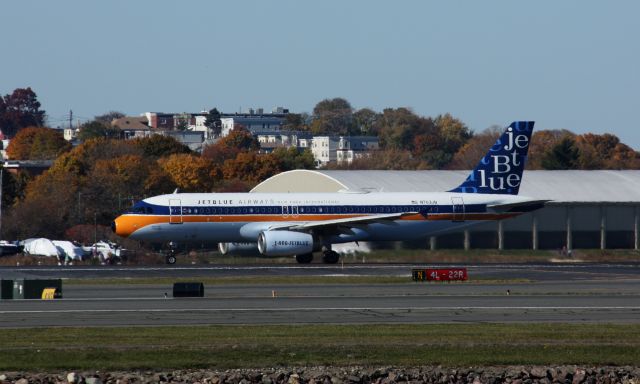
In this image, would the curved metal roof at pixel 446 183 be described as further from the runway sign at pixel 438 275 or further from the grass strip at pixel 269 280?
the runway sign at pixel 438 275

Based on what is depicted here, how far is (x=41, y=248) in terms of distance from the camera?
81625mm

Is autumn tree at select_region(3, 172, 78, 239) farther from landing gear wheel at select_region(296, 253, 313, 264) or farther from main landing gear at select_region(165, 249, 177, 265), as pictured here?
landing gear wheel at select_region(296, 253, 313, 264)

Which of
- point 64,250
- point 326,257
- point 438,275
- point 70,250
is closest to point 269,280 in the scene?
point 438,275

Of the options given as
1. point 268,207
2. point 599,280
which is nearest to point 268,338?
point 599,280

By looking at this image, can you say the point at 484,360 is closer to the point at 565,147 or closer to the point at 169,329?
the point at 169,329

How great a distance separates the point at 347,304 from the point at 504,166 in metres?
35.2

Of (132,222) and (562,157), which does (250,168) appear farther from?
(132,222)

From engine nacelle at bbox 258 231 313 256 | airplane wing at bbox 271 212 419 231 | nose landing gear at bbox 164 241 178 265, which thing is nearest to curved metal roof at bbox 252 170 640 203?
airplane wing at bbox 271 212 419 231

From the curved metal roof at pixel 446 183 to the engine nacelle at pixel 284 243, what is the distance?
1868 cm

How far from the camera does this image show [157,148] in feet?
560

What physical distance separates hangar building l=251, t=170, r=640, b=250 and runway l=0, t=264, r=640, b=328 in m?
25.9

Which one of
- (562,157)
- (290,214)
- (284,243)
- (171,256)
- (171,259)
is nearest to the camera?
(284,243)

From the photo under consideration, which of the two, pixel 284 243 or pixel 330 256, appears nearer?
pixel 284 243

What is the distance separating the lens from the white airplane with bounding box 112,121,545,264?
68.0 metres
